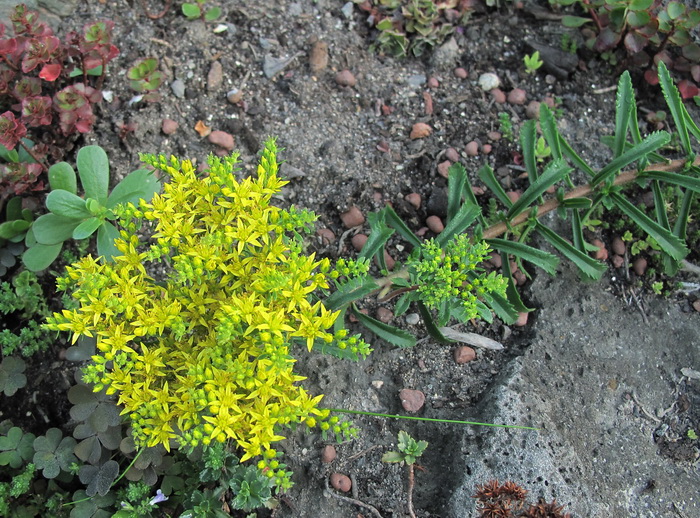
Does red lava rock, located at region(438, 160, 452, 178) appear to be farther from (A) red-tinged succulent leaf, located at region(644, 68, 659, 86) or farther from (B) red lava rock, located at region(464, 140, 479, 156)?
(A) red-tinged succulent leaf, located at region(644, 68, 659, 86)

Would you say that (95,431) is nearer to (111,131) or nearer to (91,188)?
(91,188)

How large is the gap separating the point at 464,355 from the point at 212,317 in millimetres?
1250

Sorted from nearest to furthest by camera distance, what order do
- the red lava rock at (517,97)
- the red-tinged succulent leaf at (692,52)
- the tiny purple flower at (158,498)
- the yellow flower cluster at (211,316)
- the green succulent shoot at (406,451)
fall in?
1. the yellow flower cluster at (211,316)
2. the tiny purple flower at (158,498)
3. the green succulent shoot at (406,451)
4. the red-tinged succulent leaf at (692,52)
5. the red lava rock at (517,97)

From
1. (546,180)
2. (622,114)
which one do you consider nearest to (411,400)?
(546,180)

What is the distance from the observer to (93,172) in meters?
2.99

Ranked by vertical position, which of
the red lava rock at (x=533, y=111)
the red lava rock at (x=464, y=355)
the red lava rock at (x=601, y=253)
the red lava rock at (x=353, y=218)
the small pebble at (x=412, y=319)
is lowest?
the red lava rock at (x=464, y=355)

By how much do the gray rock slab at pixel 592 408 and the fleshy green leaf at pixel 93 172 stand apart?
195cm

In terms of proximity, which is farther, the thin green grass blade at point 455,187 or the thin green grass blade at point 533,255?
the thin green grass blade at point 455,187

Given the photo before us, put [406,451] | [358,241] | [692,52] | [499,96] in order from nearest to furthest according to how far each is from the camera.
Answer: [406,451] → [358,241] → [692,52] → [499,96]

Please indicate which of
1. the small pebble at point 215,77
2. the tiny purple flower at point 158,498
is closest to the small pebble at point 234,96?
the small pebble at point 215,77

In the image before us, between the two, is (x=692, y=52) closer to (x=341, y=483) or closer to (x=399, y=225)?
(x=399, y=225)

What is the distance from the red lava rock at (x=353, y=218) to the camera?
337 centimetres

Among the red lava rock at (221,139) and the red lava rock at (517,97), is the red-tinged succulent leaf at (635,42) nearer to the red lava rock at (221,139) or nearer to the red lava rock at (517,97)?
the red lava rock at (517,97)

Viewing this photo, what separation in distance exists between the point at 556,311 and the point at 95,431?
214cm
